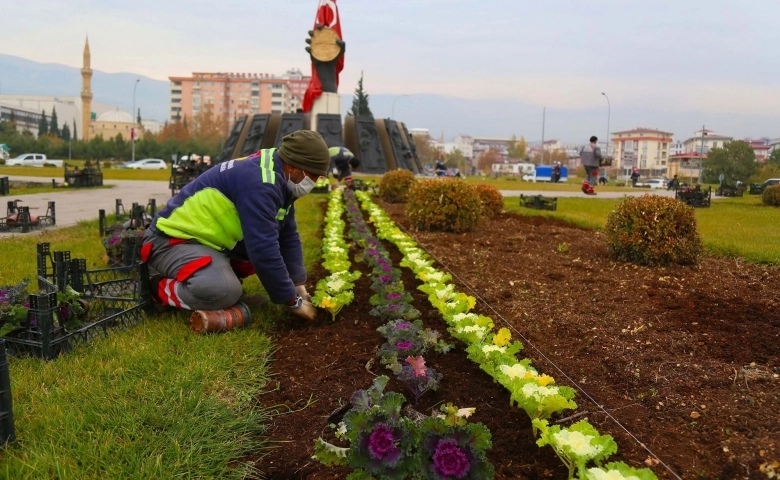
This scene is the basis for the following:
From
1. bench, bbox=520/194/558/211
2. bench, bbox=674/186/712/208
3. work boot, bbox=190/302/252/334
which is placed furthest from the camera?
bench, bbox=674/186/712/208

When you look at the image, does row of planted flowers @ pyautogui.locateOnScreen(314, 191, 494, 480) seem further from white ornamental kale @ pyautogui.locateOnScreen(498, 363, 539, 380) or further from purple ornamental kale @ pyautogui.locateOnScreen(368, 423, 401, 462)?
white ornamental kale @ pyautogui.locateOnScreen(498, 363, 539, 380)

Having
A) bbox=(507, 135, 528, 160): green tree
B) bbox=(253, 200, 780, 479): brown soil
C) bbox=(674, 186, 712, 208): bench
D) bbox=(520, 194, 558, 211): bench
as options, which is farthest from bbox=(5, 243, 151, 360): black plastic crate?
bbox=(507, 135, 528, 160): green tree

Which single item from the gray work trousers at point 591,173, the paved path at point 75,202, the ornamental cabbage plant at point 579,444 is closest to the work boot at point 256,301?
the ornamental cabbage plant at point 579,444

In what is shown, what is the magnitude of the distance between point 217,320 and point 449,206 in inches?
206

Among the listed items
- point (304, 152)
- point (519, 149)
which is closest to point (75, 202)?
point (304, 152)

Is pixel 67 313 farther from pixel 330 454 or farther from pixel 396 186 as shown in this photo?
pixel 396 186

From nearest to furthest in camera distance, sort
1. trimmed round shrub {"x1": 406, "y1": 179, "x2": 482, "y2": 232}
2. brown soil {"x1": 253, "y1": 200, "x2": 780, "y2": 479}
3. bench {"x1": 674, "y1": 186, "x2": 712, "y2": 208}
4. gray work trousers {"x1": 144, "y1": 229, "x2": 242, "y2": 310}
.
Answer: brown soil {"x1": 253, "y1": 200, "x2": 780, "y2": 479}
gray work trousers {"x1": 144, "y1": 229, "x2": 242, "y2": 310}
trimmed round shrub {"x1": 406, "y1": 179, "x2": 482, "y2": 232}
bench {"x1": 674, "y1": 186, "x2": 712, "y2": 208}

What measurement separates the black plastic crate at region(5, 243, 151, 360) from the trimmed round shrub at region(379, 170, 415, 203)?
9.76 metres

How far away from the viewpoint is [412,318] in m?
3.72

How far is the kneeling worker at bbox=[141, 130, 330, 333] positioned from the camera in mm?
3674

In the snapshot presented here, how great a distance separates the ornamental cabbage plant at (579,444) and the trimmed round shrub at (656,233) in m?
4.25

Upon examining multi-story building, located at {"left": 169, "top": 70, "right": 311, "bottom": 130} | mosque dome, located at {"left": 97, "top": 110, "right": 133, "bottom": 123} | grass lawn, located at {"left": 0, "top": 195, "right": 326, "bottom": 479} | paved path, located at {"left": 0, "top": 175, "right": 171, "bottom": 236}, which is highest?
multi-story building, located at {"left": 169, "top": 70, "right": 311, "bottom": 130}

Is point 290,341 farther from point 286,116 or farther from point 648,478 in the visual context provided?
point 286,116

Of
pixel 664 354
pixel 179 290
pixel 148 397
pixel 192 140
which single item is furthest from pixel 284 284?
pixel 192 140
